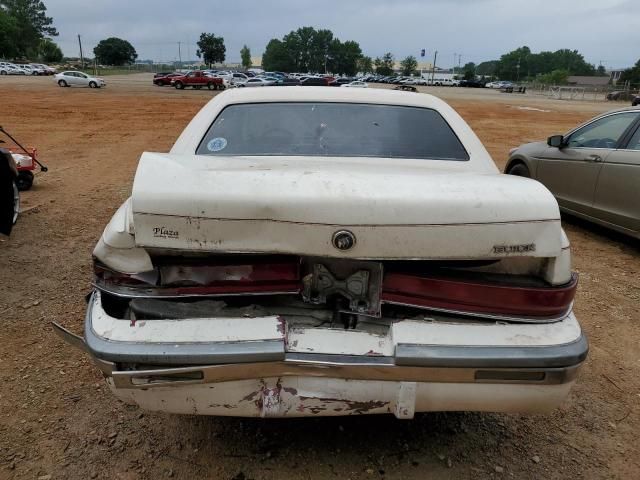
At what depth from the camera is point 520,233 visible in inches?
78.7

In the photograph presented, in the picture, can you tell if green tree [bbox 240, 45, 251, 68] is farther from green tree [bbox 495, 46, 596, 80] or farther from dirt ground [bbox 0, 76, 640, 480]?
dirt ground [bbox 0, 76, 640, 480]

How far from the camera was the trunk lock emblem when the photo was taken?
6.37 feet

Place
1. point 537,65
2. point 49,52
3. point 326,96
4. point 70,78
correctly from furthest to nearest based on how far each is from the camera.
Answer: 1. point 537,65
2. point 49,52
3. point 70,78
4. point 326,96

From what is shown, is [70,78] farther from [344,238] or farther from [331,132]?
[344,238]

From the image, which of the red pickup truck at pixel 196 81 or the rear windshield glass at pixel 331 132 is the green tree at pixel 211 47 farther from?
the rear windshield glass at pixel 331 132

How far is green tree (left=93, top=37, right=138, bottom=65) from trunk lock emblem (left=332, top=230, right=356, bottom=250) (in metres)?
119

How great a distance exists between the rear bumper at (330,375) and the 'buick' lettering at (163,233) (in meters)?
0.36

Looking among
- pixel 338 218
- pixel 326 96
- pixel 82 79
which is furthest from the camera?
pixel 82 79

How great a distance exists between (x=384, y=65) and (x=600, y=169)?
135 metres

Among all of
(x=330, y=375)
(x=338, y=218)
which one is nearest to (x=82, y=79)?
(x=338, y=218)

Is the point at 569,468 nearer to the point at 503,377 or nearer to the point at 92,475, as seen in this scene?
the point at 503,377

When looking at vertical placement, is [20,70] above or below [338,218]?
below

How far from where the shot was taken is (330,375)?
6.54 feet

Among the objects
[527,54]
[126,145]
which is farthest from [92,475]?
[527,54]
